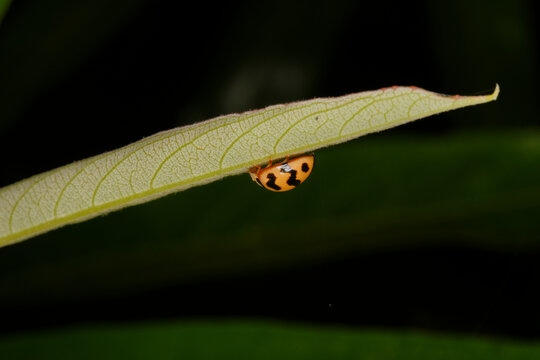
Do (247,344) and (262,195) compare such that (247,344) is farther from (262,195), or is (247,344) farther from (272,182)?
(262,195)

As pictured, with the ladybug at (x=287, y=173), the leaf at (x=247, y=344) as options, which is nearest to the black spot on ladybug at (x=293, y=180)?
the ladybug at (x=287, y=173)

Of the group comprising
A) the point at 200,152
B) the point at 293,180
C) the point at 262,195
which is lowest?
the point at 200,152

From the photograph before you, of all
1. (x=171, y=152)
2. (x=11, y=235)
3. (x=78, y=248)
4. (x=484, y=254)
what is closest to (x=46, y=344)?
(x=78, y=248)

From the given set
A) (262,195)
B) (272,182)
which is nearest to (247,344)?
(272,182)

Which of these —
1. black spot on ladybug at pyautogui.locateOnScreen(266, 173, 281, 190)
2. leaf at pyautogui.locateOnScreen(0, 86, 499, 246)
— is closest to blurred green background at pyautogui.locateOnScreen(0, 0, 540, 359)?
black spot on ladybug at pyautogui.locateOnScreen(266, 173, 281, 190)

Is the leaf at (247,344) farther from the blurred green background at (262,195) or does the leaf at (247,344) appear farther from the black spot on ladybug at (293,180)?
the black spot on ladybug at (293,180)
